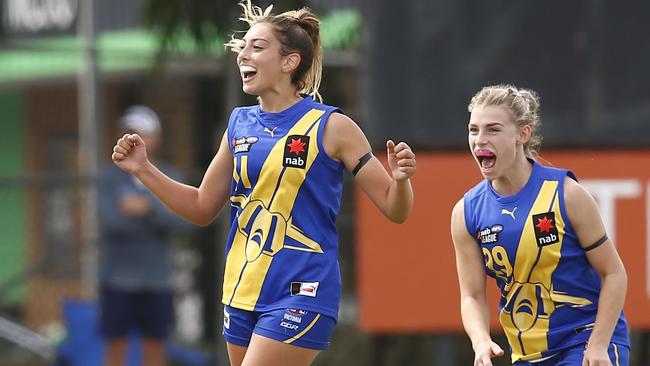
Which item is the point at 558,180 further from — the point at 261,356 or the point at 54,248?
the point at 54,248

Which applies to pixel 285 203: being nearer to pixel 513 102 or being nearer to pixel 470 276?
pixel 470 276

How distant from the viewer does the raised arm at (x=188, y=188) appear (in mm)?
5562

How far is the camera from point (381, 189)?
5379 millimetres

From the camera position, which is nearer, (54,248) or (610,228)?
(610,228)

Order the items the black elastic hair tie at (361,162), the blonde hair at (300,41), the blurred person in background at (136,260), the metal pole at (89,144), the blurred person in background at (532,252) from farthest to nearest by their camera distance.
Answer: the metal pole at (89,144) < the blurred person in background at (136,260) < the blonde hair at (300,41) < the black elastic hair tie at (361,162) < the blurred person in background at (532,252)

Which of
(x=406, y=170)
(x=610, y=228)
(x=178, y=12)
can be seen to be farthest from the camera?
(x=178, y=12)

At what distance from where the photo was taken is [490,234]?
5.38 m

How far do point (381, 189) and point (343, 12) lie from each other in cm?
478

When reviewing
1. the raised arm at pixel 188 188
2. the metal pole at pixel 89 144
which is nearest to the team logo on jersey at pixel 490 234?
the raised arm at pixel 188 188

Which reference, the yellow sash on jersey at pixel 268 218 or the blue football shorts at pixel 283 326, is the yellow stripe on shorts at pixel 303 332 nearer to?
the blue football shorts at pixel 283 326

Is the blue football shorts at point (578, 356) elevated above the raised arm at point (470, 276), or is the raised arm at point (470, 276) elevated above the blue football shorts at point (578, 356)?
the raised arm at point (470, 276)

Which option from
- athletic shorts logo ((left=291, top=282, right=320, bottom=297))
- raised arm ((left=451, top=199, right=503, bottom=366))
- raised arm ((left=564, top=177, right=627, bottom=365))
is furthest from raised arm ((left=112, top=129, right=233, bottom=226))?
raised arm ((left=564, top=177, right=627, bottom=365))

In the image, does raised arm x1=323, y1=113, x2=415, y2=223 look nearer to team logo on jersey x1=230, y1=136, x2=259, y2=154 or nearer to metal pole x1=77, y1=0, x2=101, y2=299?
team logo on jersey x1=230, y1=136, x2=259, y2=154

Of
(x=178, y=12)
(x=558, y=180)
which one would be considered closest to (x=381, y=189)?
(x=558, y=180)
